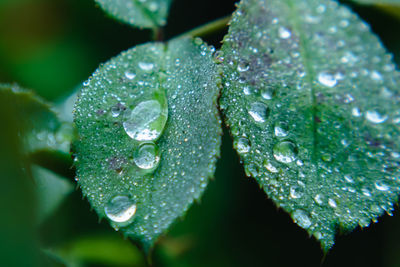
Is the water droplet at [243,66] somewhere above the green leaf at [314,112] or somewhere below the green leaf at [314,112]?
above

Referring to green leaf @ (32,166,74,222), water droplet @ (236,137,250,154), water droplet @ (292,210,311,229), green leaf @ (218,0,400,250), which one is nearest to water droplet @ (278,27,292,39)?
green leaf @ (218,0,400,250)

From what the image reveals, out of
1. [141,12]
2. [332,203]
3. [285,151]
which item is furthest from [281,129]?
[141,12]

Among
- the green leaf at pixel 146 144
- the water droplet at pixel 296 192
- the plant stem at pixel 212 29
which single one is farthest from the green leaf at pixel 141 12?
the water droplet at pixel 296 192

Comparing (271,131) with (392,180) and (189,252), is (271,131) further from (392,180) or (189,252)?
(189,252)

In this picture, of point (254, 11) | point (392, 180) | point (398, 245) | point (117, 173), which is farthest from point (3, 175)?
point (398, 245)

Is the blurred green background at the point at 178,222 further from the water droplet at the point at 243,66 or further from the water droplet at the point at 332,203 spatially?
the water droplet at the point at 332,203

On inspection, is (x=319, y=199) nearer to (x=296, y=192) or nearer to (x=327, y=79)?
(x=296, y=192)
